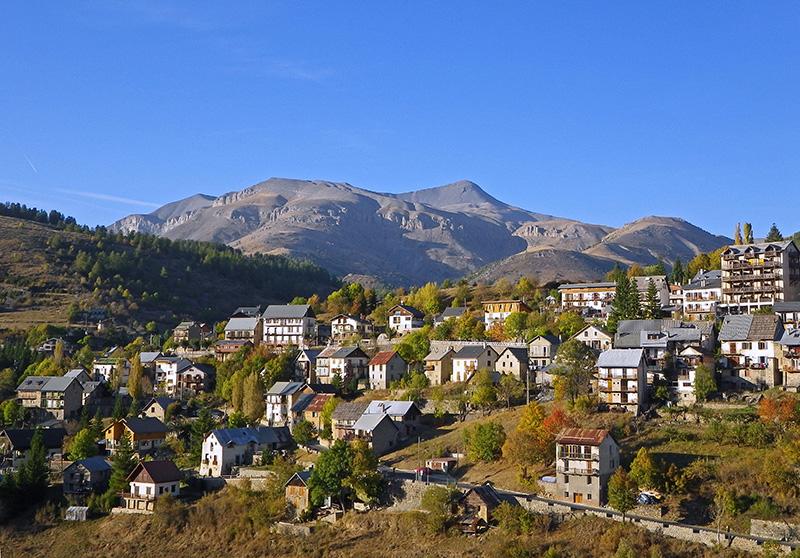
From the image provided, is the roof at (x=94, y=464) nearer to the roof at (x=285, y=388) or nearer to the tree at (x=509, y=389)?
the roof at (x=285, y=388)

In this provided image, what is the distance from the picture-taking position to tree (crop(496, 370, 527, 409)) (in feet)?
238

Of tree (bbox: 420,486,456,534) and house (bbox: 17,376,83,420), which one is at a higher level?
house (bbox: 17,376,83,420)

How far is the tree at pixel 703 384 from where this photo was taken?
209 feet

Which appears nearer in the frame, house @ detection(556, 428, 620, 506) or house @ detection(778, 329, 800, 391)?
house @ detection(556, 428, 620, 506)

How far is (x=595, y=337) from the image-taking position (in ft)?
267

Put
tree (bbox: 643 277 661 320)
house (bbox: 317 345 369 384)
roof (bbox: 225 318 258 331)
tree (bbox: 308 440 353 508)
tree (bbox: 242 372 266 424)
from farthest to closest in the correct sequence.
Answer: roof (bbox: 225 318 258 331) < house (bbox: 317 345 369 384) < tree (bbox: 643 277 661 320) < tree (bbox: 242 372 266 424) < tree (bbox: 308 440 353 508)

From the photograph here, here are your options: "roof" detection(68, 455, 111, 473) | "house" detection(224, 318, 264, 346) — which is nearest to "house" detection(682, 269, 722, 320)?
"house" detection(224, 318, 264, 346)

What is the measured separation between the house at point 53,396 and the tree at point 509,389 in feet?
156

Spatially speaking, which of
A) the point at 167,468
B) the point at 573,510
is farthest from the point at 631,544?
the point at 167,468

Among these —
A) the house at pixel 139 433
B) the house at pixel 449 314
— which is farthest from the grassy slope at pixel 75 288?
the house at pixel 139 433

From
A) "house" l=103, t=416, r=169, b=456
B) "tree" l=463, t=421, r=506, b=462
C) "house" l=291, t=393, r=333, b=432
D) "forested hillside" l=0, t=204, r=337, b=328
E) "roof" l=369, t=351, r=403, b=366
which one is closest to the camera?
"tree" l=463, t=421, r=506, b=462

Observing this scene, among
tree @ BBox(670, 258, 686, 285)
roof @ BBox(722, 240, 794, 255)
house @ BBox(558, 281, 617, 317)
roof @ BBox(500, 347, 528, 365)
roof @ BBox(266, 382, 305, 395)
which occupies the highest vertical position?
roof @ BBox(722, 240, 794, 255)

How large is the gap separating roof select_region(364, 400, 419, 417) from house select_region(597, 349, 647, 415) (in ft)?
51.1

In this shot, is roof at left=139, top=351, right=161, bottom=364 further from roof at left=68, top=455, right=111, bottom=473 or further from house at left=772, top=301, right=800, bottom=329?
house at left=772, top=301, right=800, bottom=329
